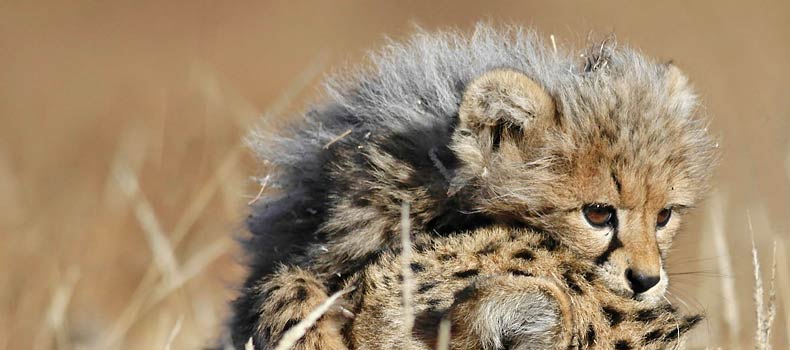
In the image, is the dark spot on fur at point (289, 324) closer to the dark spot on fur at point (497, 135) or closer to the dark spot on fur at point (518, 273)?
the dark spot on fur at point (518, 273)

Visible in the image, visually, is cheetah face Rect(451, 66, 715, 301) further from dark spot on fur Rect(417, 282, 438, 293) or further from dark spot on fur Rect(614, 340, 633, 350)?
dark spot on fur Rect(417, 282, 438, 293)

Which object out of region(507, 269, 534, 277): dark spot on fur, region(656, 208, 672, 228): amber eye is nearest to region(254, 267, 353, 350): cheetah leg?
region(507, 269, 534, 277): dark spot on fur

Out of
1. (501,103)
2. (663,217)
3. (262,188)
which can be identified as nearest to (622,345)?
(663,217)

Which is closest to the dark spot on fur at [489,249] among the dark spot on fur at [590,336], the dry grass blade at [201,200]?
the dark spot on fur at [590,336]

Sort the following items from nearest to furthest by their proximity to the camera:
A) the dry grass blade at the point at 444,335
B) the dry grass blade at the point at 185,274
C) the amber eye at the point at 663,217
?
the dry grass blade at the point at 444,335 → the amber eye at the point at 663,217 → the dry grass blade at the point at 185,274

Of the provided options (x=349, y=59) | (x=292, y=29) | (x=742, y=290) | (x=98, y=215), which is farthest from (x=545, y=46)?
(x=292, y=29)
